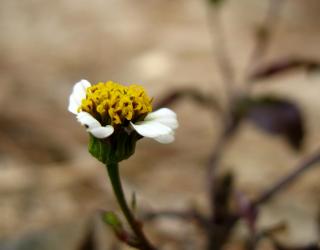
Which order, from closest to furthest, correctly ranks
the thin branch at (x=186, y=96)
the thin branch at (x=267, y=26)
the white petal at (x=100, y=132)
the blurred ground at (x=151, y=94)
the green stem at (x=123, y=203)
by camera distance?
the white petal at (x=100, y=132) < the green stem at (x=123, y=203) < the thin branch at (x=186, y=96) < the blurred ground at (x=151, y=94) < the thin branch at (x=267, y=26)

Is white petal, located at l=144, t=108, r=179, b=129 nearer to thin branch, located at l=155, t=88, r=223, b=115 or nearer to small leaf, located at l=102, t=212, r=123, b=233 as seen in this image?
small leaf, located at l=102, t=212, r=123, b=233

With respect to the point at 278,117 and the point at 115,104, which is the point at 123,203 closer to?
the point at 115,104

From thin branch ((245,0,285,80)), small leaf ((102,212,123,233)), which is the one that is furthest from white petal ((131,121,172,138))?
thin branch ((245,0,285,80))

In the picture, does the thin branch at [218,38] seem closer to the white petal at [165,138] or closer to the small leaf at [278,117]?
the small leaf at [278,117]

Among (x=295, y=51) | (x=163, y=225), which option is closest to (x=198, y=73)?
(x=295, y=51)

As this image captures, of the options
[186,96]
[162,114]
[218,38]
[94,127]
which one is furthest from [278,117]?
[218,38]

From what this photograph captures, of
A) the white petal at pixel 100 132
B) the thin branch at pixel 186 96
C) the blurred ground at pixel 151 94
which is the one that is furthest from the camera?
the blurred ground at pixel 151 94

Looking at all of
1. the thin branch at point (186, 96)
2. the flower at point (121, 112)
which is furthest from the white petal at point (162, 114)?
the thin branch at point (186, 96)
